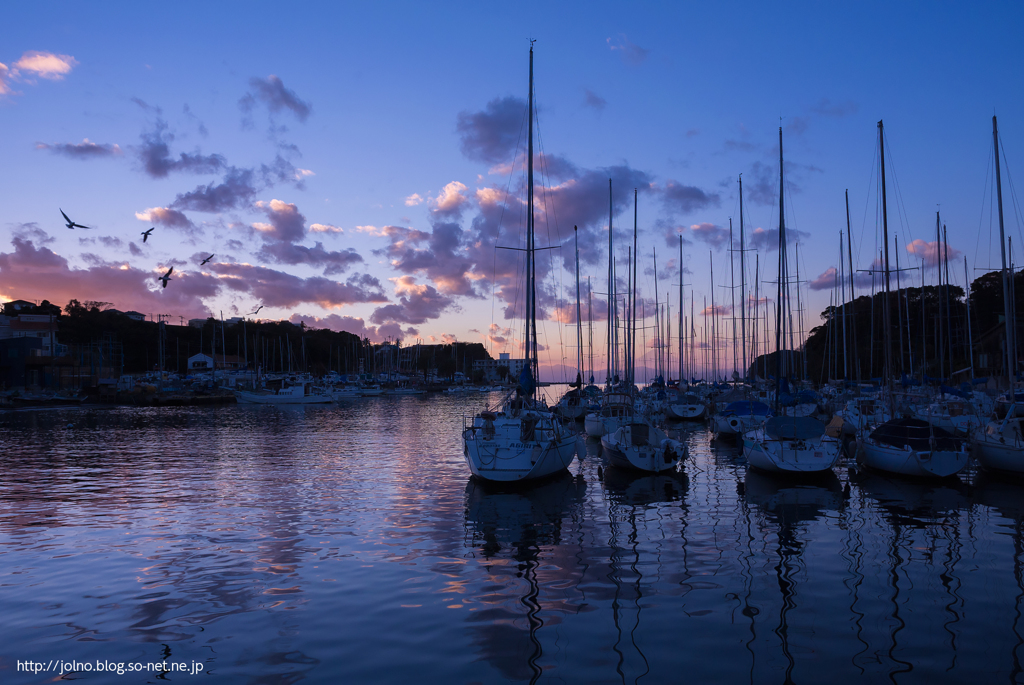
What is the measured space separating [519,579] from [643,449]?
15.4 metres

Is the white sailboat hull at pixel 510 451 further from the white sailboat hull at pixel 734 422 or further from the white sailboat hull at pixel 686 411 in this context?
the white sailboat hull at pixel 686 411

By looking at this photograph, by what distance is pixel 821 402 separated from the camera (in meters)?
52.1

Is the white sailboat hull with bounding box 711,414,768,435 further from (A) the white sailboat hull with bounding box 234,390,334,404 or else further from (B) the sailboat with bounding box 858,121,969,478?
(A) the white sailboat hull with bounding box 234,390,334,404

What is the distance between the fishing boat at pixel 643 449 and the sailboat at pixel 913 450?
7248 millimetres

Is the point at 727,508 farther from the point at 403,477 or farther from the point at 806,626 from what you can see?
the point at 403,477

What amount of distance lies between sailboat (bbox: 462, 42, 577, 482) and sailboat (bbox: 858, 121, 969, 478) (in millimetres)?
11749

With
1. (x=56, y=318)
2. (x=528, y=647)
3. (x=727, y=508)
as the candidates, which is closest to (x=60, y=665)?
(x=528, y=647)

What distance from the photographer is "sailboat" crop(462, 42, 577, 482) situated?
22922 millimetres

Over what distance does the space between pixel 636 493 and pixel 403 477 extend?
936 cm

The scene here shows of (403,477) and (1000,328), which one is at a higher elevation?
(1000,328)

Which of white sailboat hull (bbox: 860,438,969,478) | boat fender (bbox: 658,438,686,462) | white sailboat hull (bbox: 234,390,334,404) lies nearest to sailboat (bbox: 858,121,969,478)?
white sailboat hull (bbox: 860,438,969,478)

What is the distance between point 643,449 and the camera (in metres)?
26.8

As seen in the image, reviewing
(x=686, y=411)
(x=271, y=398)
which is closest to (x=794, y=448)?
(x=686, y=411)

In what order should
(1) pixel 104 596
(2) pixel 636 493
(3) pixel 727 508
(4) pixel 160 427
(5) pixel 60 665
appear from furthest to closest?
(4) pixel 160 427 < (2) pixel 636 493 < (3) pixel 727 508 < (1) pixel 104 596 < (5) pixel 60 665
